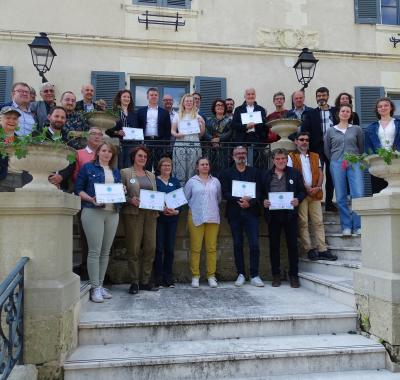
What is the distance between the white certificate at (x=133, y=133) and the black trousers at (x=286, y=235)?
2.36 m

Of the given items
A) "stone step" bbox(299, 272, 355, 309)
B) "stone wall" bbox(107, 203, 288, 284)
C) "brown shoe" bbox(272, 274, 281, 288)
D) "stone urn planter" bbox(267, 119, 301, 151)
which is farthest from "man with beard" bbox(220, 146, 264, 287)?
"stone urn planter" bbox(267, 119, 301, 151)

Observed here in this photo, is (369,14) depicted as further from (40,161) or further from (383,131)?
(40,161)

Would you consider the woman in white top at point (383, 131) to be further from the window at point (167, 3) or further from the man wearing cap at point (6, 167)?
the window at point (167, 3)

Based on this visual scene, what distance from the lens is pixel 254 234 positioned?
6008mm

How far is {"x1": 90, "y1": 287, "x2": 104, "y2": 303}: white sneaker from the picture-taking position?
494cm

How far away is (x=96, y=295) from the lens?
16.3 ft

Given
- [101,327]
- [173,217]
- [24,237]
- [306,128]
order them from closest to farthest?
[24,237]
[101,327]
[173,217]
[306,128]

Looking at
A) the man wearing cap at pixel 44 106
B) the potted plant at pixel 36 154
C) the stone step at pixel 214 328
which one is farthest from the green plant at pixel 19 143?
the man wearing cap at pixel 44 106

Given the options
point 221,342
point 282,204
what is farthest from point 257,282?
point 221,342

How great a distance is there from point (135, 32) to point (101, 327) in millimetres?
7030

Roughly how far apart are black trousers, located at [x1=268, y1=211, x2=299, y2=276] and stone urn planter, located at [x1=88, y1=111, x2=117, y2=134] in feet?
8.92

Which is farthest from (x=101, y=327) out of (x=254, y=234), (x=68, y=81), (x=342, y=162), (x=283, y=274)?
(x=68, y=81)

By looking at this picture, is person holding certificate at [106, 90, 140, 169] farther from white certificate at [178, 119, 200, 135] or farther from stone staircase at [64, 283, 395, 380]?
stone staircase at [64, 283, 395, 380]

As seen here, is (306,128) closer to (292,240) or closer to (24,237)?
(292,240)
